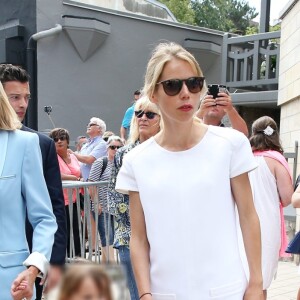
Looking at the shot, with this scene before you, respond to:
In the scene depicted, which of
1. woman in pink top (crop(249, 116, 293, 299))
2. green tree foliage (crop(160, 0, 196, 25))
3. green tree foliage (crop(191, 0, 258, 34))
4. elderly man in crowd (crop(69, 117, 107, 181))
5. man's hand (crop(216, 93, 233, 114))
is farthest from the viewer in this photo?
green tree foliage (crop(191, 0, 258, 34))

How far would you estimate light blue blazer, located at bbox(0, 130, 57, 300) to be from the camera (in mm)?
2055

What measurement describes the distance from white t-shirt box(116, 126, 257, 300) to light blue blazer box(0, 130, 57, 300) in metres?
0.43

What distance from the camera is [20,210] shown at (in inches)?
84.5

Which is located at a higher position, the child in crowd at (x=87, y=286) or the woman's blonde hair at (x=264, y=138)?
the woman's blonde hair at (x=264, y=138)

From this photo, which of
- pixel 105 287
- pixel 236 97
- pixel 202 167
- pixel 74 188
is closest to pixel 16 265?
pixel 202 167

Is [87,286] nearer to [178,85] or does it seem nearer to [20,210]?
[178,85]

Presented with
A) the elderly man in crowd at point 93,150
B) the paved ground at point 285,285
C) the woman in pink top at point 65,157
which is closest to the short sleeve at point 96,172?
the woman in pink top at point 65,157

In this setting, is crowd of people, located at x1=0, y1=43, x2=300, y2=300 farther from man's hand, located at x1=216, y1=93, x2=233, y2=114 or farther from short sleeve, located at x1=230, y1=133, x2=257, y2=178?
man's hand, located at x1=216, y1=93, x2=233, y2=114

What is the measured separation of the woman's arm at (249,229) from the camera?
2027mm

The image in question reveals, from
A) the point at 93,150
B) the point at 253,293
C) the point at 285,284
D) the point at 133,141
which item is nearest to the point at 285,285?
the point at 285,284

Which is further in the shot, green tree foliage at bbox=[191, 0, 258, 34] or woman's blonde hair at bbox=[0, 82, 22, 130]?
green tree foliage at bbox=[191, 0, 258, 34]

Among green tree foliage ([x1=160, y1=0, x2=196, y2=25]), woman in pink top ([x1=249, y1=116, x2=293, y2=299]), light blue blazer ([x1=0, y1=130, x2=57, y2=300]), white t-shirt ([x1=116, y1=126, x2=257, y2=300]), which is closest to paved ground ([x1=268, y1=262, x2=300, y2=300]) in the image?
woman in pink top ([x1=249, y1=116, x2=293, y2=299])

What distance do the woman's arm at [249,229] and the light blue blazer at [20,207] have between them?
2.59ft

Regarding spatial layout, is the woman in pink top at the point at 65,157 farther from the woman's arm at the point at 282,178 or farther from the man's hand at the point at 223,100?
the man's hand at the point at 223,100
